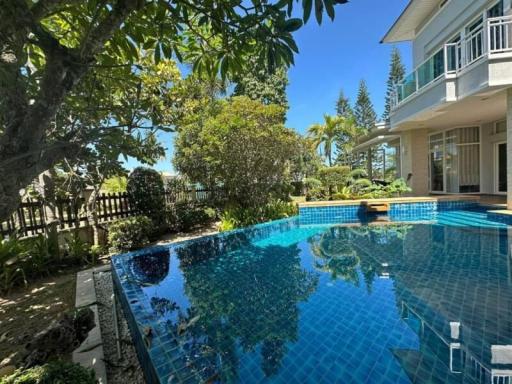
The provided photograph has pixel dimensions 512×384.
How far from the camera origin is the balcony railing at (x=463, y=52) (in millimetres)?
8148

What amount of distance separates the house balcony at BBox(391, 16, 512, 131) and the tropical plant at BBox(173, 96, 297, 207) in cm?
593

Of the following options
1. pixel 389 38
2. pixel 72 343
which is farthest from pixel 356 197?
pixel 72 343

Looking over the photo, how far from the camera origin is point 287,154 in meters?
11.2

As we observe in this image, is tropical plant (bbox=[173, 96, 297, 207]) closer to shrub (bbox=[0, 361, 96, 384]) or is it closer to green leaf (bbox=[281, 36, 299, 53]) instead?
green leaf (bbox=[281, 36, 299, 53])

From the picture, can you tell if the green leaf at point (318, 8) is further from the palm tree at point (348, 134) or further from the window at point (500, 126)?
the palm tree at point (348, 134)

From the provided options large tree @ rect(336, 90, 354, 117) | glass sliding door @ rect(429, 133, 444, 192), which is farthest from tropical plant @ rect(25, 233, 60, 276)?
large tree @ rect(336, 90, 354, 117)

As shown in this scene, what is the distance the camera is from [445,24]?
41.2 feet

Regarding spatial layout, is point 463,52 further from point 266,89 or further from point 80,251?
point 266,89

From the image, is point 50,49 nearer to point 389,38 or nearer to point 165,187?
point 165,187

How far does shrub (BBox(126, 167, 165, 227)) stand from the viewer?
11.7 meters

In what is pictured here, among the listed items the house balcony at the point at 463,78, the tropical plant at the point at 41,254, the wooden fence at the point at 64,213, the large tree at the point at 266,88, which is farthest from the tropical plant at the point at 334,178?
the large tree at the point at 266,88

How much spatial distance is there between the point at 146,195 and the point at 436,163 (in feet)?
52.6

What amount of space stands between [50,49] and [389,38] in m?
20.0

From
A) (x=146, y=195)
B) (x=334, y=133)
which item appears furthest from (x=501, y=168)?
(x=146, y=195)
